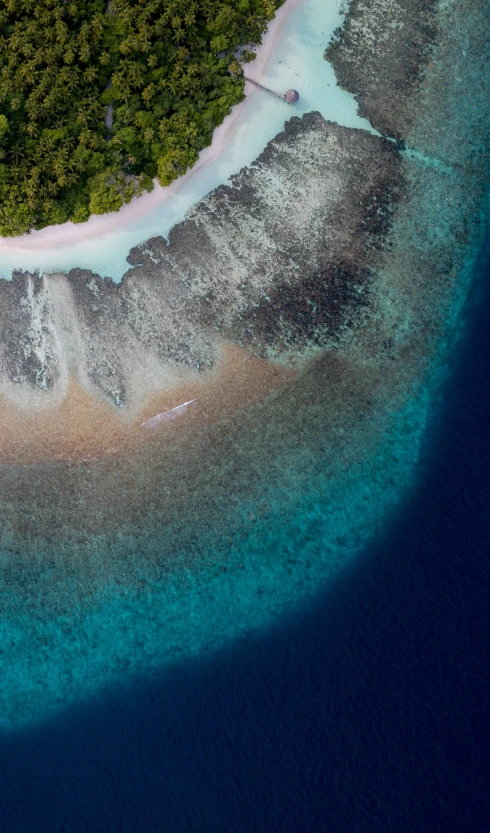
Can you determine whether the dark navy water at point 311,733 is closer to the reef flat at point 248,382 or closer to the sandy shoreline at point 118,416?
the reef flat at point 248,382

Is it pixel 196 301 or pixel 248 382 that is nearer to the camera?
pixel 248 382

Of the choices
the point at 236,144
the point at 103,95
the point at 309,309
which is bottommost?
the point at 309,309

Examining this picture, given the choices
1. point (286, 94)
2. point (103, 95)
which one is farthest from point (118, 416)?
point (286, 94)

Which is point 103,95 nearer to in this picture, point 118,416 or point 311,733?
point 118,416

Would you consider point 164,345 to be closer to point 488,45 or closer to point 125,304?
point 125,304

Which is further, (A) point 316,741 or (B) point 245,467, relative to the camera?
(B) point 245,467

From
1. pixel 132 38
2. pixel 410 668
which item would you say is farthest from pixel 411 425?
pixel 132 38
